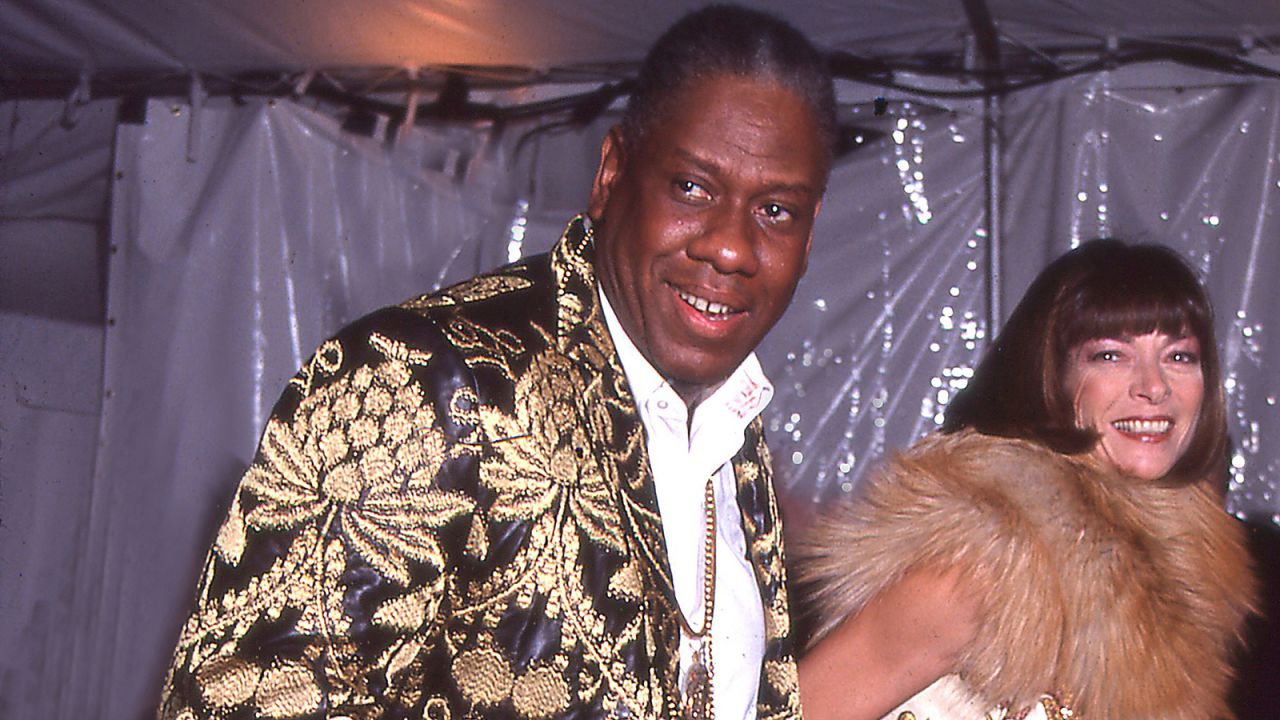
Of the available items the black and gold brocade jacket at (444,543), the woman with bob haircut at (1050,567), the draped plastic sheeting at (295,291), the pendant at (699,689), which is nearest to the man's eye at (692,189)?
the black and gold brocade jacket at (444,543)

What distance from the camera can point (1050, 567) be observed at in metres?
2.38

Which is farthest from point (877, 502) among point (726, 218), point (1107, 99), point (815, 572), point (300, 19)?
point (300, 19)

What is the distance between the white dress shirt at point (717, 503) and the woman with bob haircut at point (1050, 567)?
1.94ft

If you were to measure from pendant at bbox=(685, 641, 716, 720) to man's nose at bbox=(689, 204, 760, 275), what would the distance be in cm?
55

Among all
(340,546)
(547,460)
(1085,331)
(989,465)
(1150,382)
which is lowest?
(340,546)

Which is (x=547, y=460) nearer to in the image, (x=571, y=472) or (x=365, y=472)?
(x=571, y=472)

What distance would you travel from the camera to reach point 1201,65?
13.5 feet

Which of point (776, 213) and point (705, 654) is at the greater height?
point (776, 213)

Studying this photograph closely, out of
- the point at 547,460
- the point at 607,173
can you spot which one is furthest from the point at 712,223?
the point at 547,460

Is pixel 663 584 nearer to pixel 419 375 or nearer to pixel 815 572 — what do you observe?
pixel 419 375

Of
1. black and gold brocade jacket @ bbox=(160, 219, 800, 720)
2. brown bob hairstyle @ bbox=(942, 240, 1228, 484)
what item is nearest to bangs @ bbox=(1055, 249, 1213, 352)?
brown bob hairstyle @ bbox=(942, 240, 1228, 484)

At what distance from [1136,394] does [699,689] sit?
1.52 meters

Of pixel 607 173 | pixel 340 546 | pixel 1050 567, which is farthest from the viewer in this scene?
pixel 1050 567

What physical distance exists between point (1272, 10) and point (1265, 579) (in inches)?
69.4
